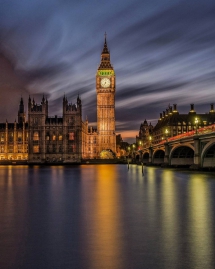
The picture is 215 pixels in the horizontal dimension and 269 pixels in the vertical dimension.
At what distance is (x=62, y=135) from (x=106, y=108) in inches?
1326

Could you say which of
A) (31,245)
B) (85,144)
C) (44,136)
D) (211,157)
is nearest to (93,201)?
(31,245)

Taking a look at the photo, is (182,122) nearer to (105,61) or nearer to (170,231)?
(105,61)

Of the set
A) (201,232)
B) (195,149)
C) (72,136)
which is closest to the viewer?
(201,232)

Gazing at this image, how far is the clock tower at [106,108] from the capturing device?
174250 millimetres

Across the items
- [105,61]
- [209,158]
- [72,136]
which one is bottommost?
[209,158]

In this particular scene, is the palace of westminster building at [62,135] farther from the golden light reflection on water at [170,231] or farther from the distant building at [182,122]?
the golden light reflection on water at [170,231]

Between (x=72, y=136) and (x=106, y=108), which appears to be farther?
(x=106, y=108)

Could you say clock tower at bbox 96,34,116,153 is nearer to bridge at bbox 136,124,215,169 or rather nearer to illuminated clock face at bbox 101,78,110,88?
illuminated clock face at bbox 101,78,110,88

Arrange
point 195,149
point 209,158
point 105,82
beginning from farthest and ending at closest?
point 105,82, point 209,158, point 195,149

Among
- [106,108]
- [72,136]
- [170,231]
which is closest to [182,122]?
→ [106,108]

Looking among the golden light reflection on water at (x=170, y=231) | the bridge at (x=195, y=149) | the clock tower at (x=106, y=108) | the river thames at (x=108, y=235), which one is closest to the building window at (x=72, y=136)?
the clock tower at (x=106, y=108)

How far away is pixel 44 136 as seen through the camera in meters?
153

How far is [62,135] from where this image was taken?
154 meters

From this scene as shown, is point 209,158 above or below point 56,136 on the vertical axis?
below
